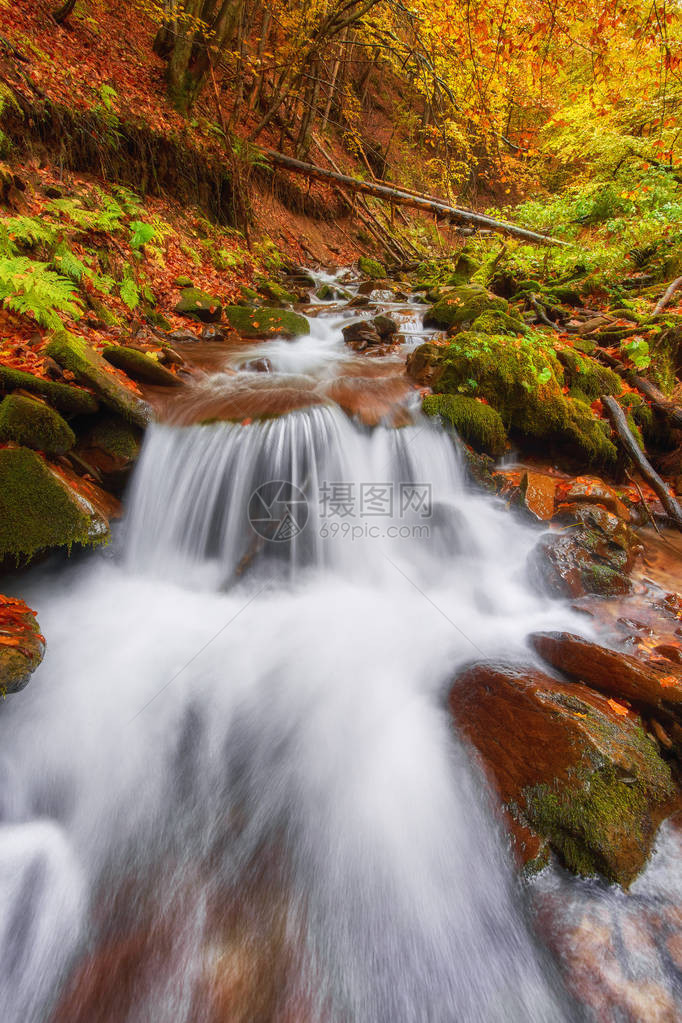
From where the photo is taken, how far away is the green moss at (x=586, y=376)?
228 inches

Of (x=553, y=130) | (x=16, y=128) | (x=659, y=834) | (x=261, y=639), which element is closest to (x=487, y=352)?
(x=261, y=639)

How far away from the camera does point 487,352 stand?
209 inches

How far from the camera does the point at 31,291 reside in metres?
4.32

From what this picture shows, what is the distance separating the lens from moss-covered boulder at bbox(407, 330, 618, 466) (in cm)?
521

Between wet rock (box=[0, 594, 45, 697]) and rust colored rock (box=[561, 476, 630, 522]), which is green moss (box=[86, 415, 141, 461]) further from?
rust colored rock (box=[561, 476, 630, 522])

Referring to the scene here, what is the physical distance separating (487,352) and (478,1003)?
5.42 meters

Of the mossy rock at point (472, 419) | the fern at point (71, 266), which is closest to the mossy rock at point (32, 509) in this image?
the fern at point (71, 266)

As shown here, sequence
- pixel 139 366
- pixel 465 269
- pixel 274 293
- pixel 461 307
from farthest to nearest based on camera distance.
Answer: pixel 465 269, pixel 274 293, pixel 461 307, pixel 139 366

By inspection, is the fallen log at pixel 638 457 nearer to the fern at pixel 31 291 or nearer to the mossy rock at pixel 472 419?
the mossy rock at pixel 472 419

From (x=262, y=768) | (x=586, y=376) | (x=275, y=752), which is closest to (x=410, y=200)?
(x=586, y=376)

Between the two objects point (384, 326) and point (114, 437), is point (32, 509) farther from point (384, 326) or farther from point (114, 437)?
point (384, 326)

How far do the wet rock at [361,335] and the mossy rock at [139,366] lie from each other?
384 cm

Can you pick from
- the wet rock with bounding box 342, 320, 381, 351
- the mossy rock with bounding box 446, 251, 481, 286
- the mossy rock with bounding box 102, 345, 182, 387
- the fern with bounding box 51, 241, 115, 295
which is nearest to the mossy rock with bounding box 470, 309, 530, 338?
the wet rock with bounding box 342, 320, 381, 351

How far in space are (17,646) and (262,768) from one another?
5.31 feet
